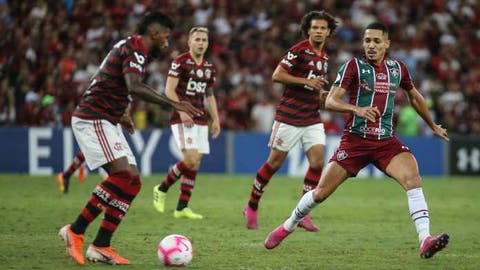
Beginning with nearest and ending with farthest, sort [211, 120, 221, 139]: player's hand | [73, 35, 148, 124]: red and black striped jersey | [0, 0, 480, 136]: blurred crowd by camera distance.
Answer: [73, 35, 148, 124]: red and black striped jersey
[211, 120, 221, 139]: player's hand
[0, 0, 480, 136]: blurred crowd

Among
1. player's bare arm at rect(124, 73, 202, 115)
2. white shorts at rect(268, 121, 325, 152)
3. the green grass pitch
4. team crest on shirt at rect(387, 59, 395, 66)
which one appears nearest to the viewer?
player's bare arm at rect(124, 73, 202, 115)

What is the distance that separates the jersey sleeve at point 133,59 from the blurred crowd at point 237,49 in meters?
13.5

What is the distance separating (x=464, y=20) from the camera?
2862 cm

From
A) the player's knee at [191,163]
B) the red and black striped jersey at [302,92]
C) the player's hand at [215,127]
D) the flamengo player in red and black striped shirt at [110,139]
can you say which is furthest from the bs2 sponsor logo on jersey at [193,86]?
A: the flamengo player in red and black striped shirt at [110,139]

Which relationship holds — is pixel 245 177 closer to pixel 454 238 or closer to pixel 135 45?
pixel 454 238

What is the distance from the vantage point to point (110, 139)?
8820 mm

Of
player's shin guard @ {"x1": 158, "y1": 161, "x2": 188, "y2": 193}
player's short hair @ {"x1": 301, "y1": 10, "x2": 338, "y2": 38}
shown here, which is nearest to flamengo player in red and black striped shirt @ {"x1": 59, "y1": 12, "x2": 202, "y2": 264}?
player's short hair @ {"x1": 301, "y1": 10, "x2": 338, "y2": 38}

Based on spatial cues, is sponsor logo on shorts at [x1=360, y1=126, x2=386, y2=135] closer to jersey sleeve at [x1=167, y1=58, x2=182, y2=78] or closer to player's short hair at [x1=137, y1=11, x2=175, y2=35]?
player's short hair at [x1=137, y1=11, x2=175, y2=35]

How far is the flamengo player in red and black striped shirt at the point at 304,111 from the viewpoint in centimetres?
1186

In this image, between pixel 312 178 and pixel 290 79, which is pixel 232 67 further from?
pixel 290 79

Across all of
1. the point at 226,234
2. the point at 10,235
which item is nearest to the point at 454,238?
the point at 226,234

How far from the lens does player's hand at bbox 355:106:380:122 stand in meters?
8.85

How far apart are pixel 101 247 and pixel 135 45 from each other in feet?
6.44

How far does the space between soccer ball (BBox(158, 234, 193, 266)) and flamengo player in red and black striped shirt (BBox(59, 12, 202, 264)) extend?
0.42 m
